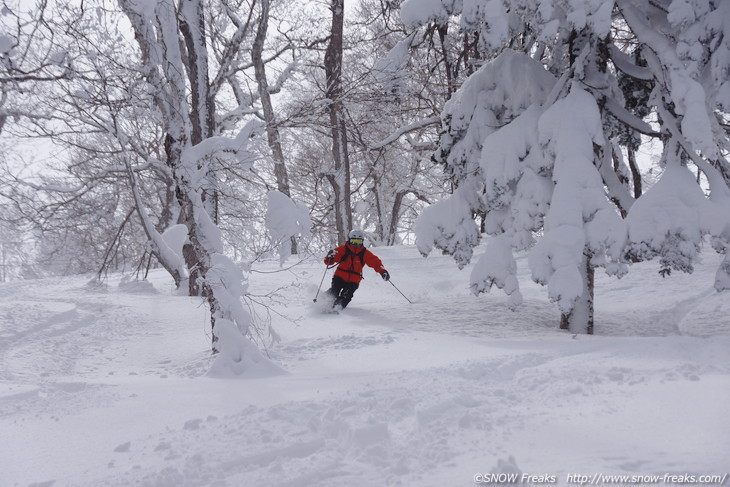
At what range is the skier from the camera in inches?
351

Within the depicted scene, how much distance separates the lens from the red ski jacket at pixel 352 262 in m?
8.94

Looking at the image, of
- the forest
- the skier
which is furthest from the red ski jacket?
the forest

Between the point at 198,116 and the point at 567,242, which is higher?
the point at 198,116

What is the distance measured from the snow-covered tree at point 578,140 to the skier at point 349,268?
162 centimetres

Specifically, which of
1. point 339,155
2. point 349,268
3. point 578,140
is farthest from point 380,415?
point 339,155

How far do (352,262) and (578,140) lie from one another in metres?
4.39

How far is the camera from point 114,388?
12.8ft

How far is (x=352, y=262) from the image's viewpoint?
353 inches

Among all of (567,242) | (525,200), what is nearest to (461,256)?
(525,200)

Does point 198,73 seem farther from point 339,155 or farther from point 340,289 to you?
point 339,155

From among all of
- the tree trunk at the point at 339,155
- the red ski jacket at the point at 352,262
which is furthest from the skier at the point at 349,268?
the tree trunk at the point at 339,155

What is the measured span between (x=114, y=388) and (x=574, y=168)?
5.34m

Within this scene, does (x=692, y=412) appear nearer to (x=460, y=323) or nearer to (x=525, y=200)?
(x=525, y=200)

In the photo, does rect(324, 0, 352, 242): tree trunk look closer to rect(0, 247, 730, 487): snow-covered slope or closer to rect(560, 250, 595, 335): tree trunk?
rect(560, 250, 595, 335): tree trunk
